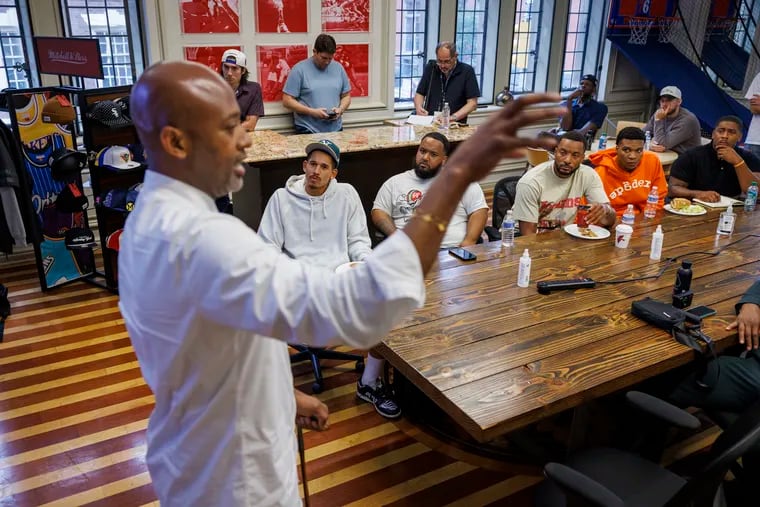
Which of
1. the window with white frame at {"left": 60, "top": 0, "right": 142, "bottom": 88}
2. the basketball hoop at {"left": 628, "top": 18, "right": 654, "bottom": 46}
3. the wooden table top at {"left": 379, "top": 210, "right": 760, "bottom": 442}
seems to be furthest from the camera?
the basketball hoop at {"left": 628, "top": 18, "right": 654, "bottom": 46}

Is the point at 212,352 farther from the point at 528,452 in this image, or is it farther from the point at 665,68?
the point at 665,68

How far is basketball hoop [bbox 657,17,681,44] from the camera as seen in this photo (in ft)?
24.9

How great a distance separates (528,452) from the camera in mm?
2557

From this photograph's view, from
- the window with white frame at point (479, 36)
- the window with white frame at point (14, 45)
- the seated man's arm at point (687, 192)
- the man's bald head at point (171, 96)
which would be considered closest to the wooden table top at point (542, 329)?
the seated man's arm at point (687, 192)

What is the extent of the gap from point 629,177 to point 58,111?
11.5ft

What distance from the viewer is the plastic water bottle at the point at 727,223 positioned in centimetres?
312

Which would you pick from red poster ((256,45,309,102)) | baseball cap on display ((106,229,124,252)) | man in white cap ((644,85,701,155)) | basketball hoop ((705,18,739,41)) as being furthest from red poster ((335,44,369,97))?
basketball hoop ((705,18,739,41))

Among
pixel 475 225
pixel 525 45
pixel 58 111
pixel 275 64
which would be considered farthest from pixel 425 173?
pixel 525 45

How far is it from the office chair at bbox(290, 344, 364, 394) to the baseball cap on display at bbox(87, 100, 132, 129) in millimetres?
1769

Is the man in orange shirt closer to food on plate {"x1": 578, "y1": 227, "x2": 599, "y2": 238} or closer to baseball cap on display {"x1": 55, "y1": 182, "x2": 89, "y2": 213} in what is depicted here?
food on plate {"x1": 578, "y1": 227, "x2": 599, "y2": 238}

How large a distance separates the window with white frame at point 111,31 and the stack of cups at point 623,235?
4.07m

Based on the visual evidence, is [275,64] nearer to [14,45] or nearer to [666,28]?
[14,45]

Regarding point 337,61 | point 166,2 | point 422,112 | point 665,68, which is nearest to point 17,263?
point 166,2

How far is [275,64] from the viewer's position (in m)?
5.48
